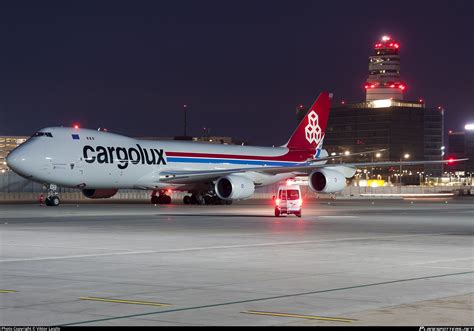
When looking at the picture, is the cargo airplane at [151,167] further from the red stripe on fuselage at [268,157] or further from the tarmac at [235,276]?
the tarmac at [235,276]

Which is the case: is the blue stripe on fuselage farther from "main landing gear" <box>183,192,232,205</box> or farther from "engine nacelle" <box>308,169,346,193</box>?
"engine nacelle" <box>308,169,346,193</box>

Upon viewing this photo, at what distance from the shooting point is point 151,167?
Result: 189ft

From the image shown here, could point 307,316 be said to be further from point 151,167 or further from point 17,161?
point 151,167

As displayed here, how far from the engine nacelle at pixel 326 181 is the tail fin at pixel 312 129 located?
1430 centimetres

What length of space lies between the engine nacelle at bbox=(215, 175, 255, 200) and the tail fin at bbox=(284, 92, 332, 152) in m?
15.0

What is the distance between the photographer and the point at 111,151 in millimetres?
55312

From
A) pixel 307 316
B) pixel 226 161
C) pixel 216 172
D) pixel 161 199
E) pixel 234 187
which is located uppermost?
pixel 226 161

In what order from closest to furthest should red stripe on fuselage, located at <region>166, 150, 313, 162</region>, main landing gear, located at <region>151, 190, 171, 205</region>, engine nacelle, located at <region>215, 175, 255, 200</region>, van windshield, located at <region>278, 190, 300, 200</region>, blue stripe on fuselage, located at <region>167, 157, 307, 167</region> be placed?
van windshield, located at <region>278, 190, 300, 200</region> < engine nacelle, located at <region>215, 175, 255, 200</region> < blue stripe on fuselage, located at <region>167, 157, 307, 167</region> < red stripe on fuselage, located at <region>166, 150, 313, 162</region> < main landing gear, located at <region>151, 190, 171, 205</region>

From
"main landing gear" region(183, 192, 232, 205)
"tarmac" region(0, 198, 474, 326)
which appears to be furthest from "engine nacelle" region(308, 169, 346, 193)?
"tarmac" region(0, 198, 474, 326)

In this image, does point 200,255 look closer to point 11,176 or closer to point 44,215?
point 44,215

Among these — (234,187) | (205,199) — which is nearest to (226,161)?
(205,199)

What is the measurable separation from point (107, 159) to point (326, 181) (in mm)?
13621

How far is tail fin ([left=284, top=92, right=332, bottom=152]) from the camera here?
2778 inches

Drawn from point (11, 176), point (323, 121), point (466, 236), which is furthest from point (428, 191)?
point (466, 236)
